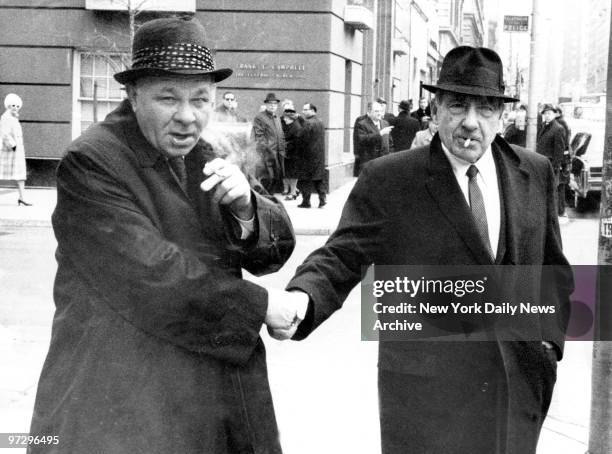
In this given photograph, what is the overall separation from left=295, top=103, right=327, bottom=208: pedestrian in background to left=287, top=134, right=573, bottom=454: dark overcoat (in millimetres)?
12926

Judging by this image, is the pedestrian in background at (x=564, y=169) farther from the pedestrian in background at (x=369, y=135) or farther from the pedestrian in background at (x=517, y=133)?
the pedestrian in background at (x=369, y=135)

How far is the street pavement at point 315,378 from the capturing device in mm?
5102

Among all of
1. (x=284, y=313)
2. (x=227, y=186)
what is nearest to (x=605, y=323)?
(x=284, y=313)

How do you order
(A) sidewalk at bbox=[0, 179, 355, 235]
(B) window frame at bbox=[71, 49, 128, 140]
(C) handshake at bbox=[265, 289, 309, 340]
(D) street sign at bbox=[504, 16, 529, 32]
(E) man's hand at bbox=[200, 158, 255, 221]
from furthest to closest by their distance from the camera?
(B) window frame at bbox=[71, 49, 128, 140] → (D) street sign at bbox=[504, 16, 529, 32] → (A) sidewalk at bbox=[0, 179, 355, 235] → (C) handshake at bbox=[265, 289, 309, 340] → (E) man's hand at bbox=[200, 158, 255, 221]

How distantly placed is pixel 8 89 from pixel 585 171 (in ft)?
36.7

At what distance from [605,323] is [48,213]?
11.4 m

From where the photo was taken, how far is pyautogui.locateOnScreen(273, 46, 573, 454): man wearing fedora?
2.96 meters

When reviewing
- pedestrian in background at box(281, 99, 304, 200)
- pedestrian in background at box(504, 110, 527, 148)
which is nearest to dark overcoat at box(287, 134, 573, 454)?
pedestrian in background at box(281, 99, 304, 200)

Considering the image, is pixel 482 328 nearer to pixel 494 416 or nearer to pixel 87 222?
pixel 494 416

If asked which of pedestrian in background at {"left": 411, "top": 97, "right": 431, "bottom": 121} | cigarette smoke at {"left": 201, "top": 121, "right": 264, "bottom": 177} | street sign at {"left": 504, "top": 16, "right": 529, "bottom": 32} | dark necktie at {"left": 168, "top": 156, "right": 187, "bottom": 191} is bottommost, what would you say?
dark necktie at {"left": 168, "top": 156, "right": 187, "bottom": 191}

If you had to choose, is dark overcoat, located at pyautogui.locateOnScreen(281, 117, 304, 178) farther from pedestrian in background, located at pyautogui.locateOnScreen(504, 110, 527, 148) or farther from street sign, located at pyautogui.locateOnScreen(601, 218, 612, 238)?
street sign, located at pyautogui.locateOnScreen(601, 218, 612, 238)

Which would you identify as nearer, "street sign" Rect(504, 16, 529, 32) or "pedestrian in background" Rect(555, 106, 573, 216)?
"street sign" Rect(504, 16, 529, 32)

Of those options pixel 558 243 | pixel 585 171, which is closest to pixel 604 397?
pixel 558 243

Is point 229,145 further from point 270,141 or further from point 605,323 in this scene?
point 270,141
